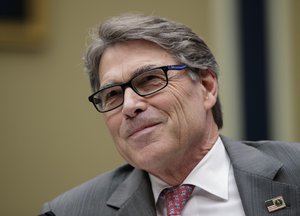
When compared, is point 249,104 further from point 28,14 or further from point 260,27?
point 28,14

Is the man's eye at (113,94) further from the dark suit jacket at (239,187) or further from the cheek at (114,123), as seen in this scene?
the dark suit jacket at (239,187)

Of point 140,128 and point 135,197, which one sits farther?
point 135,197

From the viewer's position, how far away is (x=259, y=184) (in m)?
2.45

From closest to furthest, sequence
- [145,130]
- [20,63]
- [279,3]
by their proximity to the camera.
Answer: [145,130] < [20,63] < [279,3]

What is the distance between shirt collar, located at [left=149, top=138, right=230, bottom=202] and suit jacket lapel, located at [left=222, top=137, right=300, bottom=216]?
5cm

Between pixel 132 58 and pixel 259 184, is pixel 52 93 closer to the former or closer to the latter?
pixel 132 58

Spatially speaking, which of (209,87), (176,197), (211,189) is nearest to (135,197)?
(176,197)

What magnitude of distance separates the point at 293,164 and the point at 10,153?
2.59 m

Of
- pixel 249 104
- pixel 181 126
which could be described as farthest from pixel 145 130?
pixel 249 104

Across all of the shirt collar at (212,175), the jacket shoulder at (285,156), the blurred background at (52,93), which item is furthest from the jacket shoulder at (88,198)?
the blurred background at (52,93)

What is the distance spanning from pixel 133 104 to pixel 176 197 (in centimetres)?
42

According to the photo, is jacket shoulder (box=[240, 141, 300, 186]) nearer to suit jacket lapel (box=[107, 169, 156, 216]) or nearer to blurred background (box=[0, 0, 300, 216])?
suit jacket lapel (box=[107, 169, 156, 216])

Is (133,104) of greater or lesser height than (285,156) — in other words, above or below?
above

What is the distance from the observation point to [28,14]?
4.55 m
